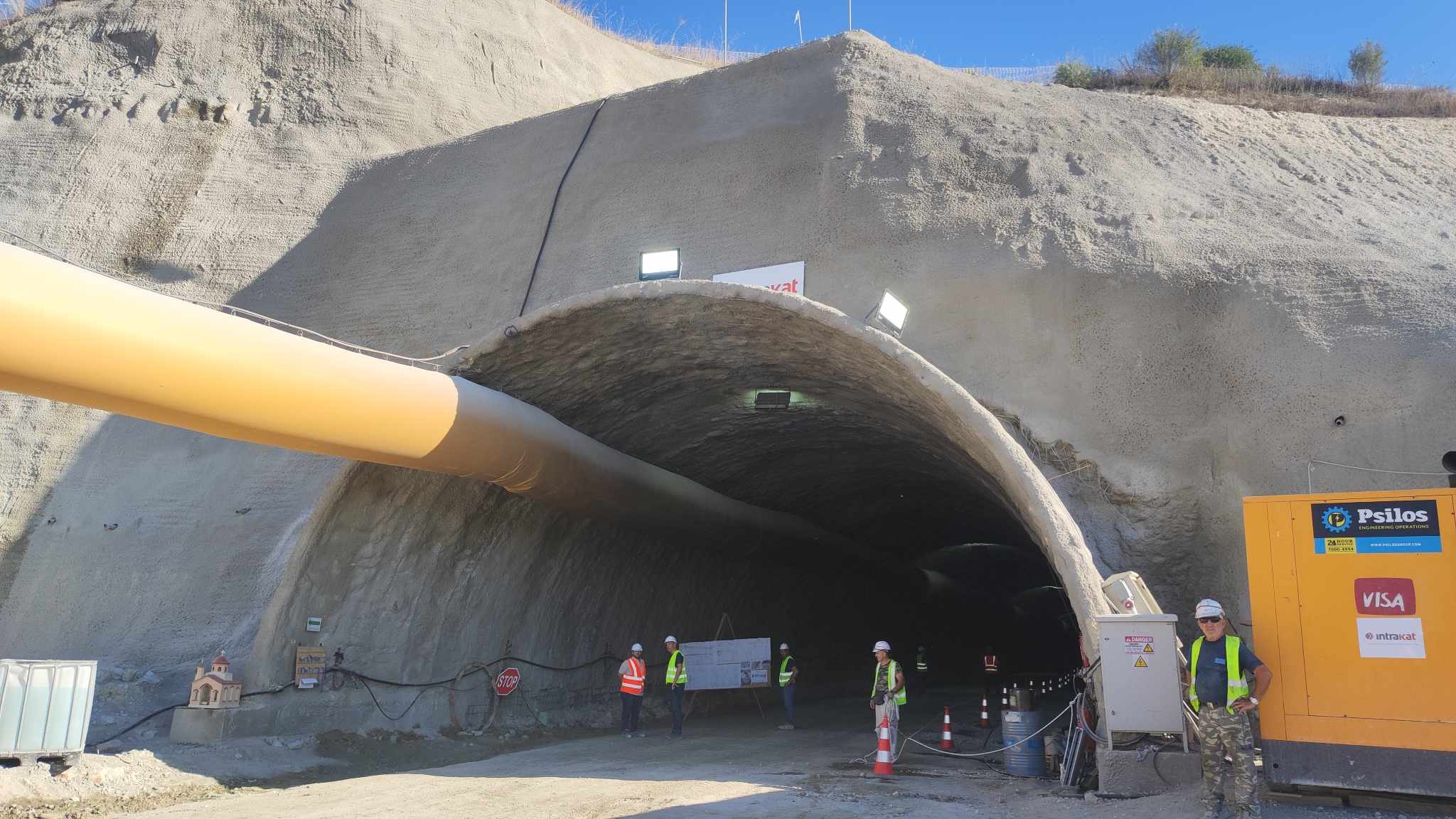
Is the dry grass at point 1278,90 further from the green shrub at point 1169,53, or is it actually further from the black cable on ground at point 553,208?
the black cable on ground at point 553,208

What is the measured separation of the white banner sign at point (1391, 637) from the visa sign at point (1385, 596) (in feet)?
0.15

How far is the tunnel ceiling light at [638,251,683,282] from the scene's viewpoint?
1333 centimetres

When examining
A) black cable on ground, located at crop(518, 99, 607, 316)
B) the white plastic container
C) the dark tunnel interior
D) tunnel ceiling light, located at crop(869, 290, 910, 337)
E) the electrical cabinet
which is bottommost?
the white plastic container

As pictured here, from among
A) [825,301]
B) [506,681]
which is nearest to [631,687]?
[506,681]

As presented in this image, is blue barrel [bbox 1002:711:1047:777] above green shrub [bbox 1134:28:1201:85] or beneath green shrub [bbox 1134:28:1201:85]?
beneath

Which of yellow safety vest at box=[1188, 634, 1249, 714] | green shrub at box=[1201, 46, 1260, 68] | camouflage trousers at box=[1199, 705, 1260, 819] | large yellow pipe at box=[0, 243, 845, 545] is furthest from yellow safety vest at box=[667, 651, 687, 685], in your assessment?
green shrub at box=[1201, 46, 1260, 68]

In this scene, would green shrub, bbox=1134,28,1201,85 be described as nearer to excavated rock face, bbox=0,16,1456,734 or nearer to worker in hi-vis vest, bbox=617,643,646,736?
excavated rock face, bbox=0,16,1456,734

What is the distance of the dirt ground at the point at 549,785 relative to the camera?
830 centimetres

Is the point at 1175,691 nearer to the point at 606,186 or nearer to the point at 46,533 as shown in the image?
the point at 606,186

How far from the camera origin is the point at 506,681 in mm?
13914

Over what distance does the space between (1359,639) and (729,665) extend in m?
10.1

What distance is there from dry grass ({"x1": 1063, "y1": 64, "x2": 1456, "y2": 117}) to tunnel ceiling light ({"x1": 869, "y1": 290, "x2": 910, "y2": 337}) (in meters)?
7.53

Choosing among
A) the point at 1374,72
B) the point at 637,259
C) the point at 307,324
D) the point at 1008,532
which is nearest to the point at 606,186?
the point at 637,259

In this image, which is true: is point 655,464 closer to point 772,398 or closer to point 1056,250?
point 772,398
